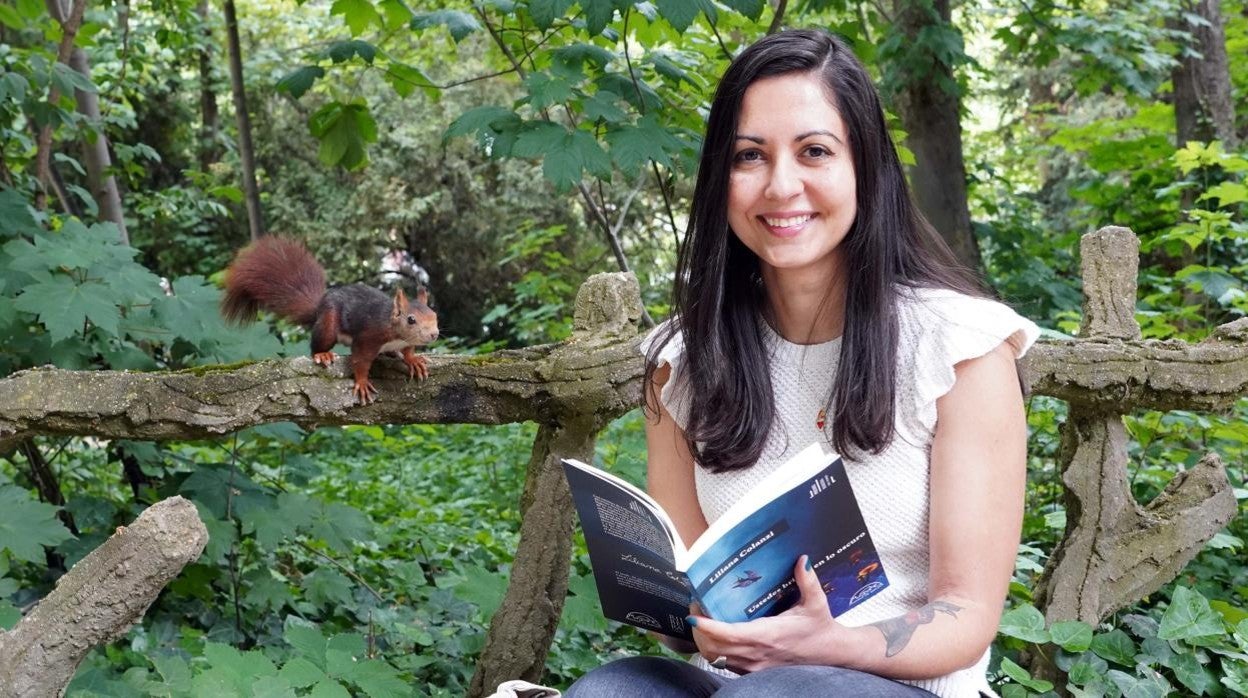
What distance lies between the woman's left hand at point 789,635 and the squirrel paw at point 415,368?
101 centimetres

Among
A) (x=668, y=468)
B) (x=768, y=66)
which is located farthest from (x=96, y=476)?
(x=768, y=66)

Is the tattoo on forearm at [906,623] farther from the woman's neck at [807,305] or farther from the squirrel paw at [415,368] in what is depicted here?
the squirrel paw at [415,368]

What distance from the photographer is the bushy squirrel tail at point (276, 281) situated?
238cm

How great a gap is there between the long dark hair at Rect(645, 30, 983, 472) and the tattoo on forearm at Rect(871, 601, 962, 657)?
0.21 metres

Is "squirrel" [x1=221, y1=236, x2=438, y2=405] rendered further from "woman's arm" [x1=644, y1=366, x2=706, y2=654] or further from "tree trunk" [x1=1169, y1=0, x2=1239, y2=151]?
"tree trunk" [x1=1169, y1=0, x2=1239, y2=151]

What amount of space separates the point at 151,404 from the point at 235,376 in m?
0.15

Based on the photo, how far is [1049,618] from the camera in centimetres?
228

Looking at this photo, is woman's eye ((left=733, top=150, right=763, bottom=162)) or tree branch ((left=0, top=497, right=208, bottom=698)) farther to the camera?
tree branch ((left=0, top=497, right=208, bottom=698))

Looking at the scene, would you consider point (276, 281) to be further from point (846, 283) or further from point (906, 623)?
point (906, 623)

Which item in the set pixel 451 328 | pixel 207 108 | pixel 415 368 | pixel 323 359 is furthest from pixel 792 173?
pixel 207 108

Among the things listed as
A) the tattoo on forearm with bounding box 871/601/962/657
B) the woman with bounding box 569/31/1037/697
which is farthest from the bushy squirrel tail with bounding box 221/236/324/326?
the tattoo on forearm with bounding box 871/601/962/657

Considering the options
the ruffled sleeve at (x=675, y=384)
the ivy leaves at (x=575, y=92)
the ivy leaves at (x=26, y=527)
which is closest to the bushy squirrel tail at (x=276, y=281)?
the ivy leaves at (x=575, y=92)

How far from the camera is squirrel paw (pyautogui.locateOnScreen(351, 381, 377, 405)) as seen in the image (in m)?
2.07

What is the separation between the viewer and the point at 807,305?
1534mm
